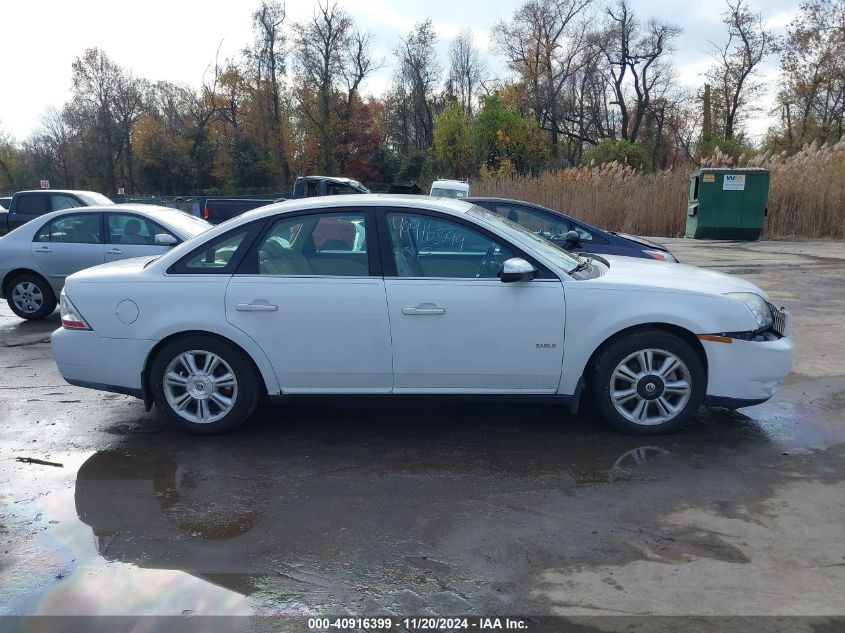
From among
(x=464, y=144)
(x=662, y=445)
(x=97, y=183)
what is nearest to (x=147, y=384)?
(x=662, y=445)

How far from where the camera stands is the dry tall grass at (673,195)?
19344 mm

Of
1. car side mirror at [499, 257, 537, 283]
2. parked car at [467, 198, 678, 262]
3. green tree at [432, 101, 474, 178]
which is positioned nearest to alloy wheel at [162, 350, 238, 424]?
car side mirror at [499, 257, 537, 283]

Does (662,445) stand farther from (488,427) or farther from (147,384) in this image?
(147,384)

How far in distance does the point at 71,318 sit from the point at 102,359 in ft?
1.25

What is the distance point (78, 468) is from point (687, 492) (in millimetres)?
3725

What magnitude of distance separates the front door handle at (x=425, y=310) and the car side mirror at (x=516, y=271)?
A: 461mm

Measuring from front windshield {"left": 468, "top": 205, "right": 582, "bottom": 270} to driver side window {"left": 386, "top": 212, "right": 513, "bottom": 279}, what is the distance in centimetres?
19

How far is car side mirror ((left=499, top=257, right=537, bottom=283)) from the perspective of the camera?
471cm

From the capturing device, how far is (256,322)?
494cm

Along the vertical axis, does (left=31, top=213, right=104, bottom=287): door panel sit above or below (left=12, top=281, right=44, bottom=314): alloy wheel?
above

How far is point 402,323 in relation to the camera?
4.84 m

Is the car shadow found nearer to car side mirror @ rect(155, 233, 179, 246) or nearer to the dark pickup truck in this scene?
car side mirror @ rect(155, 233, 179, 246)

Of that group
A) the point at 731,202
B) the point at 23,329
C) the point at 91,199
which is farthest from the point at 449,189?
the point at 23,329

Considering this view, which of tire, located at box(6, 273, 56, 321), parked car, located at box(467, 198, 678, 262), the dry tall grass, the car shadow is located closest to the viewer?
the car shadow
